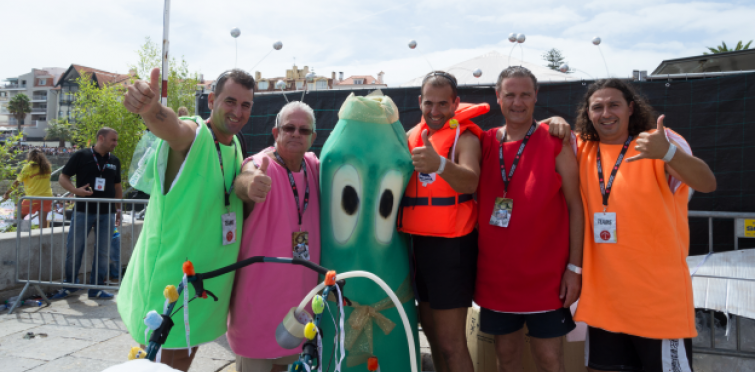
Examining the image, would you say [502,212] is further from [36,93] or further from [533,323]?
[36,93]

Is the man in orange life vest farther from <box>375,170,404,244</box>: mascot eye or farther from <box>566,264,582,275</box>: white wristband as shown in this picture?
<box>566,264,582,275</box>: white wristband

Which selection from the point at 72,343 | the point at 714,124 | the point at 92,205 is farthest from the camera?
the point at 92,205

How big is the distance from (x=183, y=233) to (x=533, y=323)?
1.80 meters

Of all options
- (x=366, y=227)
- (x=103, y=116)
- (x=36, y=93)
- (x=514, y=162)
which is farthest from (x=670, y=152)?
Result: (x=36, y=93)

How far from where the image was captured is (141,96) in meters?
1.86

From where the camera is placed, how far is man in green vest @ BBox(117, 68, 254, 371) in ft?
6.73

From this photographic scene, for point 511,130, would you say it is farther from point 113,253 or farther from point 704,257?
point 113,253

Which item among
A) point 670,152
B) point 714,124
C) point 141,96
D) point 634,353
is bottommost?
point 634,353

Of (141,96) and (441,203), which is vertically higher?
(141,96)

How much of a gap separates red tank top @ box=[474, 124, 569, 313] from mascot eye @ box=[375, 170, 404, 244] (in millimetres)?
496

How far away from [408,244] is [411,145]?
1.90 ft

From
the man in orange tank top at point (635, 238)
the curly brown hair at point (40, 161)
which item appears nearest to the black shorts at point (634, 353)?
the man in orange tank top at point (635, 238)

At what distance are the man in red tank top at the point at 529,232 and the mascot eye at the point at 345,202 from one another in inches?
26.6

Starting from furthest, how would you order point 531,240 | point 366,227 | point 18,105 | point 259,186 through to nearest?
point 18,105, point 366,227, point 531,240, point 259,186
